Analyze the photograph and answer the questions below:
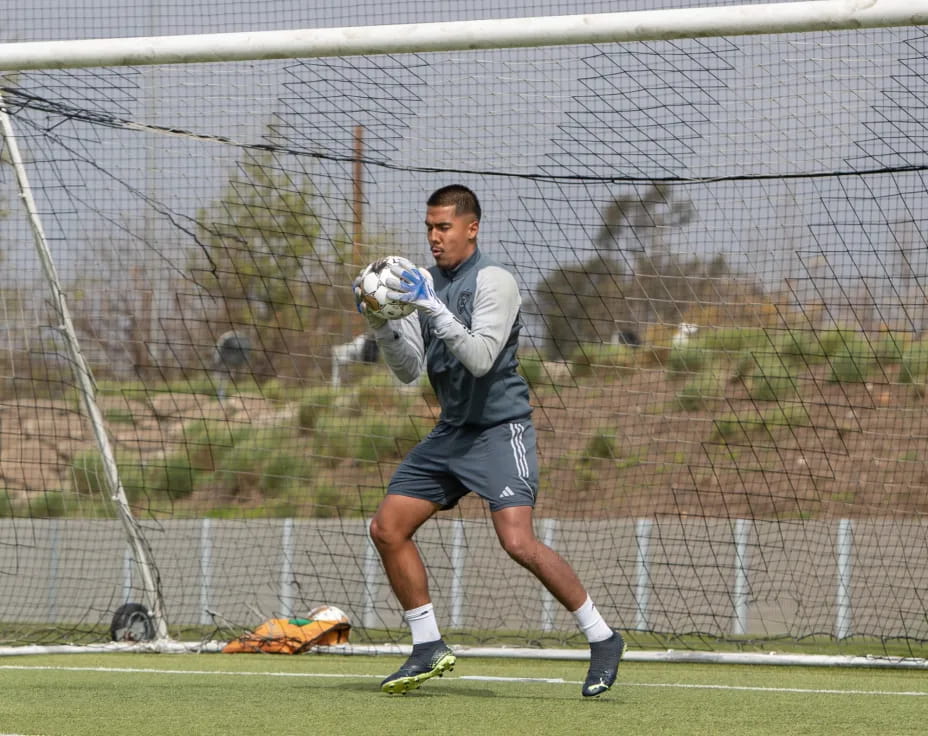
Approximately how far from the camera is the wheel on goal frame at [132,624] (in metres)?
8.34

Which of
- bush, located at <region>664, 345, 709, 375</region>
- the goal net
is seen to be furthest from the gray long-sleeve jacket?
bush, located at <region>664, 345, 709, 375</region>

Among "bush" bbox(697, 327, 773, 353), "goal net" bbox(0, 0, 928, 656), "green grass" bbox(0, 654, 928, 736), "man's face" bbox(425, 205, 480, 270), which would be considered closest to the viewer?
"green grass" bbox(0, 654, 928, 736)

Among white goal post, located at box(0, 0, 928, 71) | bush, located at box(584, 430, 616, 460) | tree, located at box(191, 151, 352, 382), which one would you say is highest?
white goal post, located at box(0, 0, 928, 71)

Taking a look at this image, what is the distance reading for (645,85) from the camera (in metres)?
6.98

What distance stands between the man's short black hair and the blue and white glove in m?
0.49

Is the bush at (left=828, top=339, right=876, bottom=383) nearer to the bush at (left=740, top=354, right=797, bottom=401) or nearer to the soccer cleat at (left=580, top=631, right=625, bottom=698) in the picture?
the bush at (left=740, top=354, right=797, bottom=401)

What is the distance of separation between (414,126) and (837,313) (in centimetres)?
356

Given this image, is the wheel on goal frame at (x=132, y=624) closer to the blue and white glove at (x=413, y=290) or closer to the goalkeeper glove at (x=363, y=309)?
the goalkeeper glove at (x=363, y=309)

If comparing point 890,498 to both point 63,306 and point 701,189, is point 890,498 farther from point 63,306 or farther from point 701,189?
point 63,306

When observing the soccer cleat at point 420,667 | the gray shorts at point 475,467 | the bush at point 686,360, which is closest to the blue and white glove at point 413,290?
the gray shorts at point 475,467

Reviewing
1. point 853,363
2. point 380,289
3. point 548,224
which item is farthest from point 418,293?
point 853,363

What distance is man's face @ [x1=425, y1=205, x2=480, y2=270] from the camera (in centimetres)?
537

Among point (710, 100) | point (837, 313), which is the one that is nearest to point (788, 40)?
point (710, 100)

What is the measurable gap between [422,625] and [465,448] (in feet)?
2.29
